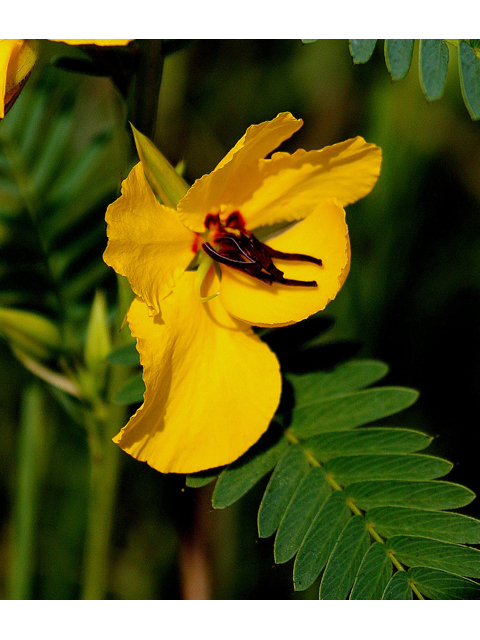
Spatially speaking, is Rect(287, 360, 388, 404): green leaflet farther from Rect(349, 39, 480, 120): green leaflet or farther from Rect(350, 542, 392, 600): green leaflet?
Rect(349, 39, 480, 120): green leaflet

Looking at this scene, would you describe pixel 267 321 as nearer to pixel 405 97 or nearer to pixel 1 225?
pixel 1 225

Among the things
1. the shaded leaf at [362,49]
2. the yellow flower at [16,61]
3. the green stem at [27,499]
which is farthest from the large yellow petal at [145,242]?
the green stem at [27,499]

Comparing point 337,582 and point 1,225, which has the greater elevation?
point 1,225

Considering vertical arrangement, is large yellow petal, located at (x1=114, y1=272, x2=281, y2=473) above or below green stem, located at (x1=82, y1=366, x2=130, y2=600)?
above

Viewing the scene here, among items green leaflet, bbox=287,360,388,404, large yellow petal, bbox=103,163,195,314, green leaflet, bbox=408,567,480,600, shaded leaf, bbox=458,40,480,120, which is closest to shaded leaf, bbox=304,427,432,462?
green leaflet, bbox=287,360,388,404

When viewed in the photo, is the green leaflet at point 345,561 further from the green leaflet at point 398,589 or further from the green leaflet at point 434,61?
the green leaflet at point 434,61
